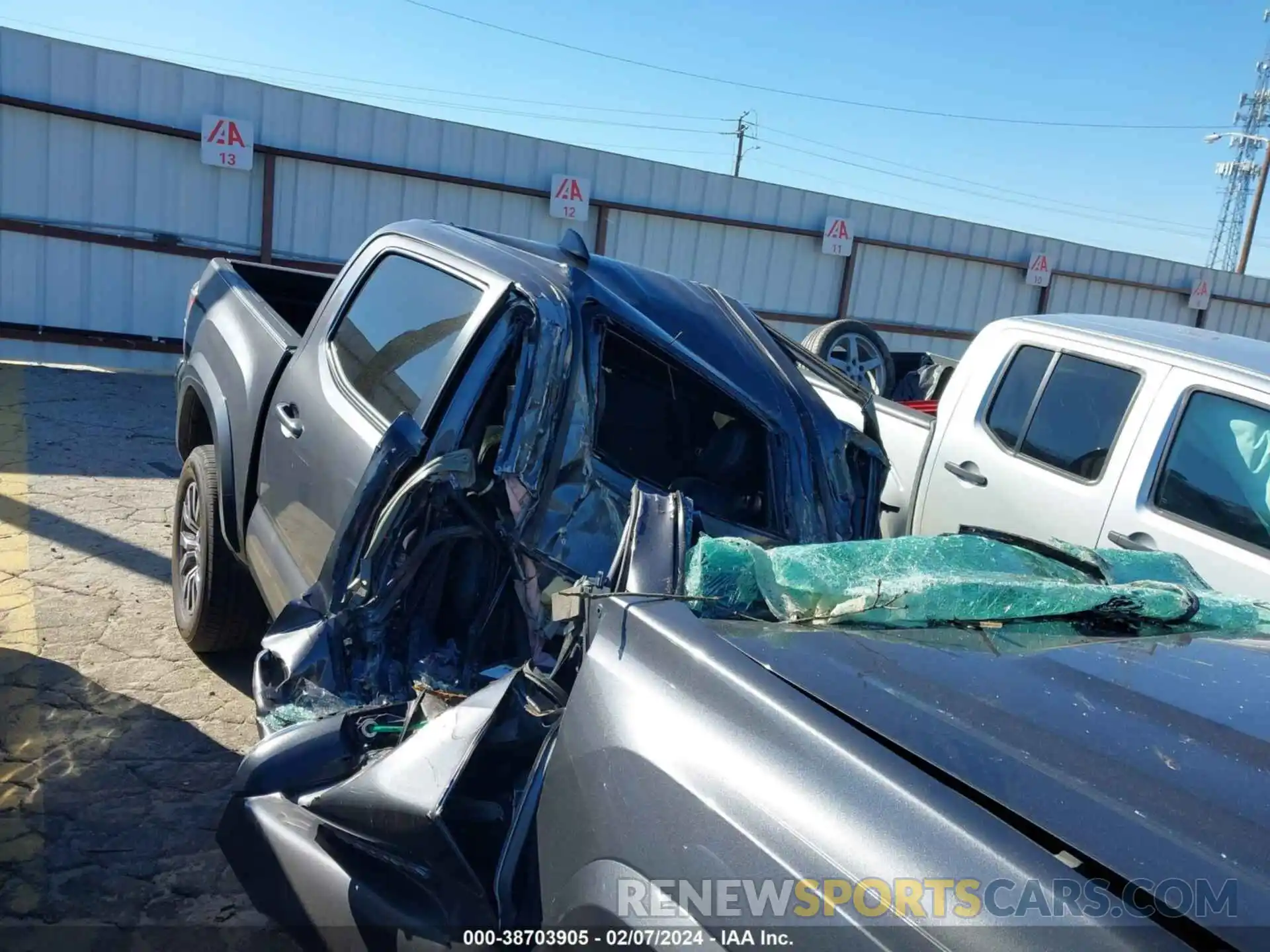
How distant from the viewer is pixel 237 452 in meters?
3.94

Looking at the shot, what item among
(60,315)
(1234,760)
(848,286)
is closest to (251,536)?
(1234,760)

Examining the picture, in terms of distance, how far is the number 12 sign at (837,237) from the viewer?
1412 cm

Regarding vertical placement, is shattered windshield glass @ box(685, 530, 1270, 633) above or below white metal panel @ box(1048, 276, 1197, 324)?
below

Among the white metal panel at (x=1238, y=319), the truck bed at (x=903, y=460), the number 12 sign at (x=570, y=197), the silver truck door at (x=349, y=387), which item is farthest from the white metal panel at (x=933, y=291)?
the silver truck door at (x=349, y=387)

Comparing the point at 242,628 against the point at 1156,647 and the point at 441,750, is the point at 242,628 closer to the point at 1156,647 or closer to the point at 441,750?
the point at 441,750

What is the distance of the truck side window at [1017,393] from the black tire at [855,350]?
238 cm

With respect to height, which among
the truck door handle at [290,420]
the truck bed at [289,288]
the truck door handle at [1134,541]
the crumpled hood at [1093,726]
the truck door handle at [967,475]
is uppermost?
the truck bed at [289,288]

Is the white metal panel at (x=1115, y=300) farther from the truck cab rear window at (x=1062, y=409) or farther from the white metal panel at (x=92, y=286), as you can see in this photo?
the white metal panel at (x=92, y=286)

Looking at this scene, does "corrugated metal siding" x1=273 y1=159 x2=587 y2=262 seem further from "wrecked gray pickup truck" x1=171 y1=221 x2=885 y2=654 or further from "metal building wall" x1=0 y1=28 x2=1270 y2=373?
"wrecked gray pickup truck" x1=171 y1=221 x2=885 y2=654

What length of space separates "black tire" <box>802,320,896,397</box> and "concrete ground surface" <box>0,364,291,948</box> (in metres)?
4.57

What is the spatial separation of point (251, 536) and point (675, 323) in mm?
1794

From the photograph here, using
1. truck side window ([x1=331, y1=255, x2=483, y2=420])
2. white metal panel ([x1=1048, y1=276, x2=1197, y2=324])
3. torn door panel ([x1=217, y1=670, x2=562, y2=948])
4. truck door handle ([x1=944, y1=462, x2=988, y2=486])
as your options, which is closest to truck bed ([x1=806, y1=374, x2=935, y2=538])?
truck door handle ([x1=944, y1=462, x2=988, y2=486])

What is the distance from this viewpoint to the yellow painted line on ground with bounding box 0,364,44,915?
9.47 ft

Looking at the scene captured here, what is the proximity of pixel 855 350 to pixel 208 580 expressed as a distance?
16.3 feet
